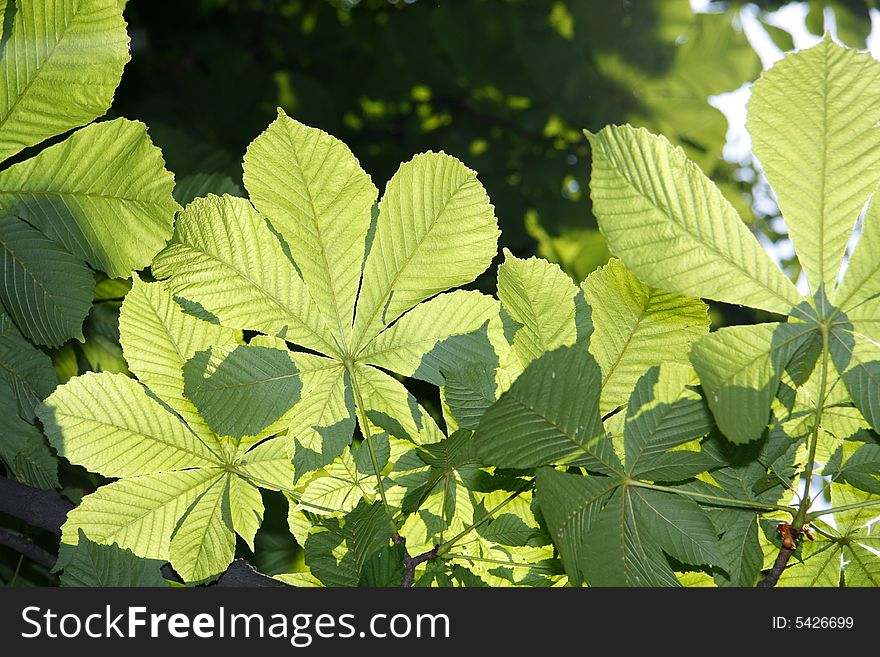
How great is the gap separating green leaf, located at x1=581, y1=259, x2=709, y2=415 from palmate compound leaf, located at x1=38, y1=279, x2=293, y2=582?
0.82 ft

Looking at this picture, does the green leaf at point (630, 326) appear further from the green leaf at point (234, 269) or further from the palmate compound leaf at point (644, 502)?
the green leaf at point (234, 269)

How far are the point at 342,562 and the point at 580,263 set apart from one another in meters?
1.21

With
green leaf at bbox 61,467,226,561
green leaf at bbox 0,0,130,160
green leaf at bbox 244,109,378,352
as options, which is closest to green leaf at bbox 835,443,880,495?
green leaf at bbox 244,109,378,352

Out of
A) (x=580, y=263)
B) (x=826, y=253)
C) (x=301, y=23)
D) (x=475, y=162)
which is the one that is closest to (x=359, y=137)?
(x=475, y=162)

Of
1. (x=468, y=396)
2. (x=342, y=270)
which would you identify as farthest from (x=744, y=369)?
(x=342, y=270)

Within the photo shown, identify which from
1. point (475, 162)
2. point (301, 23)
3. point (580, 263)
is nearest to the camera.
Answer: point (580, 263)

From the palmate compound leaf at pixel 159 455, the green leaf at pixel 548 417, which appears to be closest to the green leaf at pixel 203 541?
the palmate compound leaf at pixel 159 455

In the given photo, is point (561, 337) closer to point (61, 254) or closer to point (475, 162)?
point (61, 254)

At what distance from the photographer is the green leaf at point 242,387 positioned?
0.50 m

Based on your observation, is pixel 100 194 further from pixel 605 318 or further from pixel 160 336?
pixel 605 318

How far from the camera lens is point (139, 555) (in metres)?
0.53

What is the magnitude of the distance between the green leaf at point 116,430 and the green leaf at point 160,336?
0.02 meters
